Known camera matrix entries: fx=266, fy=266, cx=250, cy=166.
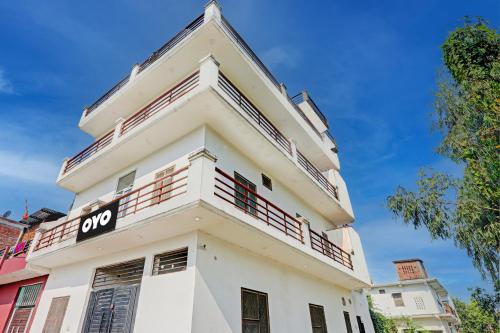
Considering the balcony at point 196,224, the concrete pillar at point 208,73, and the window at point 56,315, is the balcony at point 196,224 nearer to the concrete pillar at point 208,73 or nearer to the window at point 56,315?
the window at point 56,315

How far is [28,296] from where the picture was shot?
11.2 metres

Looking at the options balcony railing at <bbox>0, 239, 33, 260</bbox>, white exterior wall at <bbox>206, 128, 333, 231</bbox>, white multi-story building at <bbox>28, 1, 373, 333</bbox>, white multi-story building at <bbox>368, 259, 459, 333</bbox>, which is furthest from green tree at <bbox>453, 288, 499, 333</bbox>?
balcony railing at <bbox>0, 239, 33, 260</bbox>

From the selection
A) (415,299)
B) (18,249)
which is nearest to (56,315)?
(18,249)

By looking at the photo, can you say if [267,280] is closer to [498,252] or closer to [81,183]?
[81,183]

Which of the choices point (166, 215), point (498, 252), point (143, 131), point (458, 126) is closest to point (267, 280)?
point (166, 215)

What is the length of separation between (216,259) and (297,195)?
7.06 metres

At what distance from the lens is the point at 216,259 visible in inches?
273

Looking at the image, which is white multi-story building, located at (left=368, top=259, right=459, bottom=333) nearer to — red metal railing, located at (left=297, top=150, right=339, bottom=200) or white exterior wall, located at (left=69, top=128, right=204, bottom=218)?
red metal railing, located at (left=297, top=150, right=339, bottom=200)

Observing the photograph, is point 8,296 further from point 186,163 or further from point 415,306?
point 415,306

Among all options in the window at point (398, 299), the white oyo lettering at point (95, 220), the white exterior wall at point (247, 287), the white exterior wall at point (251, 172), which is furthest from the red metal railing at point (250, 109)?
the window at point (398, 299)

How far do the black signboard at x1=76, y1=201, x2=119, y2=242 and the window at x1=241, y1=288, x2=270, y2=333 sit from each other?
13.8 feet

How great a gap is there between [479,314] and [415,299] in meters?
11.5

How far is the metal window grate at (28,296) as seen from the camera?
35.5 ft

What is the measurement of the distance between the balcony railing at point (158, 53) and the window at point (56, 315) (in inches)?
359
